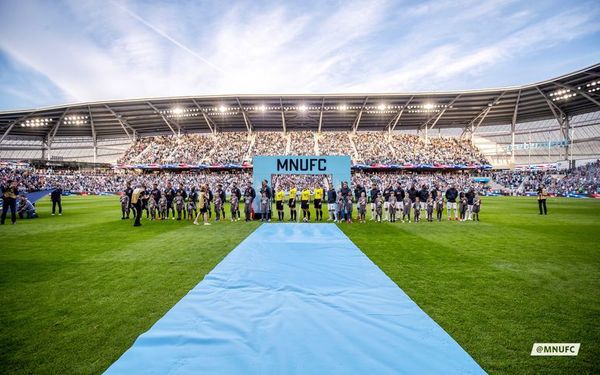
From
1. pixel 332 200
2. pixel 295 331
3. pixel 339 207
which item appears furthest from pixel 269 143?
pixel 295 331

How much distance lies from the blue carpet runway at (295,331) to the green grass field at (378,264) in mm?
299

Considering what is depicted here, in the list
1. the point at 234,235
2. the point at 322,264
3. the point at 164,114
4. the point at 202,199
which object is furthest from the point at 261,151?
the point at 322,264

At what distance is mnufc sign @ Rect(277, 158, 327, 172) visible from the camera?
567 inches

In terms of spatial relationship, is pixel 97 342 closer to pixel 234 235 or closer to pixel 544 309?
pixel 544 309

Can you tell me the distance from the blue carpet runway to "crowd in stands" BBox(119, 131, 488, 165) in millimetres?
39692

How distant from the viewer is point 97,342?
3307 mm

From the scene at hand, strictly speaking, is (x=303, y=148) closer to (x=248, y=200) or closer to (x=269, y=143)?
(x=269, y=143)

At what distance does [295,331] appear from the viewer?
3.47 meters

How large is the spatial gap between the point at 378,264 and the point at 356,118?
4298 cm

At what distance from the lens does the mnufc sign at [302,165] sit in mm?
14391

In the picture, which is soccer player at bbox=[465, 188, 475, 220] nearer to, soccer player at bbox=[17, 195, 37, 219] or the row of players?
the row of players

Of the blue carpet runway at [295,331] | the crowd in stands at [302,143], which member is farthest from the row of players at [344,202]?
the crowd in stands at [302,143]

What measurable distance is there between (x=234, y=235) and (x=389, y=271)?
233 inches

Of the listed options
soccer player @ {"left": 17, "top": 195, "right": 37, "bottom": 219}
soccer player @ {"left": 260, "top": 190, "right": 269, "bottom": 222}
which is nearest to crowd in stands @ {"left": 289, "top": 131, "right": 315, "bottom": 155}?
soccer player @ {"left": 260, "top": 190, "right": 269, "bottom": 222}
